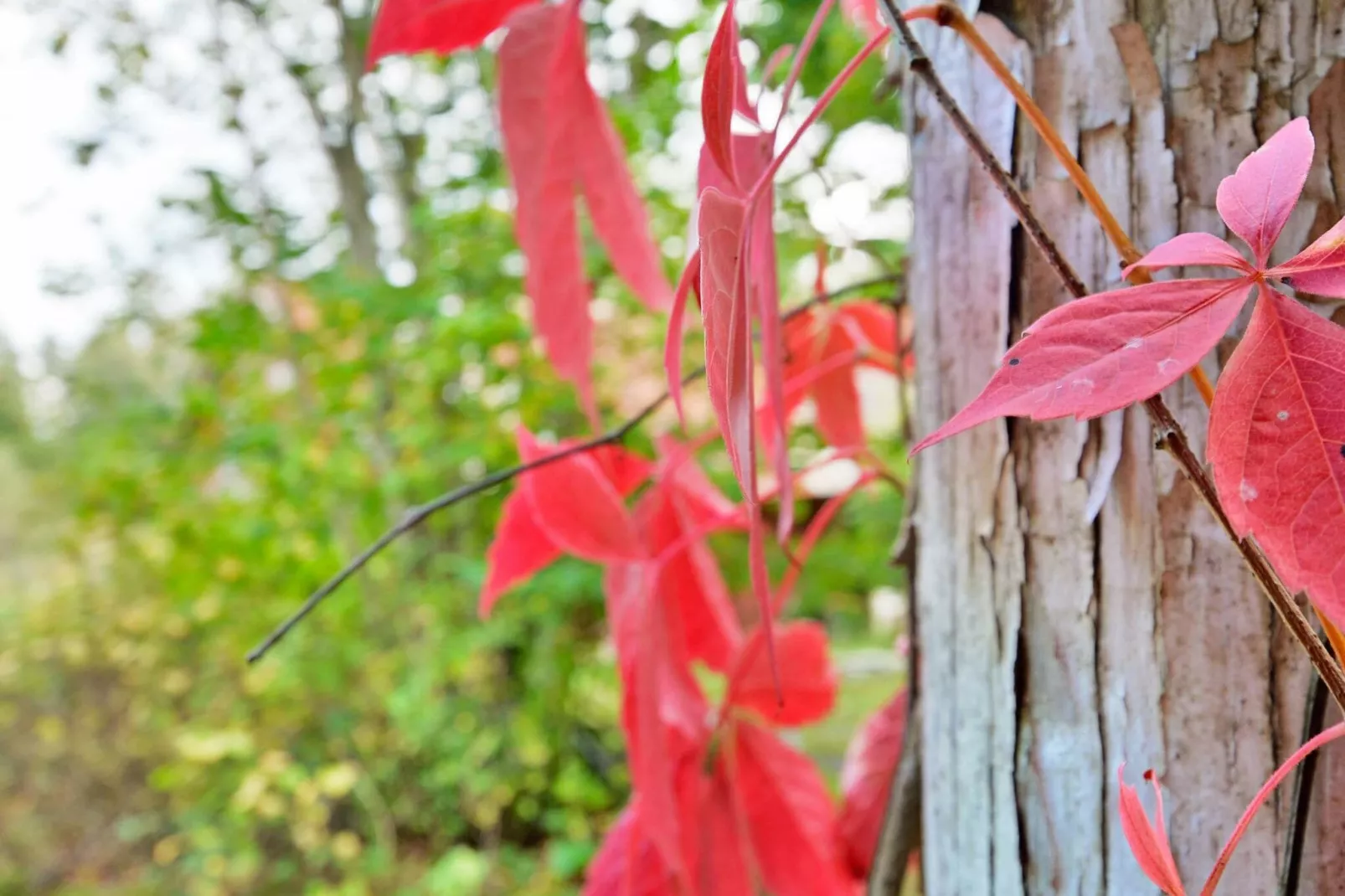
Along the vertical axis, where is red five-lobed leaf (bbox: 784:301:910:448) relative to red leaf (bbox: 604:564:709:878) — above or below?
above

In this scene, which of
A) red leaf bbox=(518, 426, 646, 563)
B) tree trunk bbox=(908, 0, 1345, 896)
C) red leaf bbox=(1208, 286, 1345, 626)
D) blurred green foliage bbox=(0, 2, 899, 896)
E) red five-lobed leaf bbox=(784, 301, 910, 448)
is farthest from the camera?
blurred green foliage bbox=(0, 2, 899, 896)

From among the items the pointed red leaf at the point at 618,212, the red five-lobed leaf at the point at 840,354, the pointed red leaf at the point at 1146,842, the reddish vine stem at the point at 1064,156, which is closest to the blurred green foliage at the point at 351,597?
the red five-lobed leaf at the point at 840,354

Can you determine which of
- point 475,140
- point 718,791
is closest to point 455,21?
point 718,791

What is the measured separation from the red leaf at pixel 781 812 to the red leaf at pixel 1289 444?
32 centimetres

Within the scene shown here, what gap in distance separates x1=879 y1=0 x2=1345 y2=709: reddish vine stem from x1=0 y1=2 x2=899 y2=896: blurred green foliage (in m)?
1.35

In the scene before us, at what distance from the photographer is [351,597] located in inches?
81.0

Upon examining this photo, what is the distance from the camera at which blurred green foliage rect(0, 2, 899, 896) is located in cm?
179

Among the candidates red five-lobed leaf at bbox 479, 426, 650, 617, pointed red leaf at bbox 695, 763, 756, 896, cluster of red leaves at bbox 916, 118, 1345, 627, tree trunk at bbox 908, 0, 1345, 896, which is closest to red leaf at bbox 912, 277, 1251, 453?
cluster of red leaves at bbox 916, 118, 1345, 627

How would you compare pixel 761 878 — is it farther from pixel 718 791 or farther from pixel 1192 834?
pixel 1192 834

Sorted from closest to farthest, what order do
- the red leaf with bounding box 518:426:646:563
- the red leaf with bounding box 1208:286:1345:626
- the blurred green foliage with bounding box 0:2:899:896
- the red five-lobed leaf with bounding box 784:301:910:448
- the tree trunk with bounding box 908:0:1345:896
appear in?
the red leaf with bounding box 1208:286:1345:626
the tree trunk with bounding box 908:0:1345:896
the red leaf with bounding box 518:426:646:563
the red five-lobed leaf with bounding box 784:301:910:448
the blurred green foliage with bounding box 0:2:899:896

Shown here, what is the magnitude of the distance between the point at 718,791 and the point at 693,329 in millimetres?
1064

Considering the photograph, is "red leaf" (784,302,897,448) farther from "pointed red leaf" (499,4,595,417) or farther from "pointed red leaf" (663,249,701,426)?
"pointed red leaf" (663,249,701,426)

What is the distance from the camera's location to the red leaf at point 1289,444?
0.15m

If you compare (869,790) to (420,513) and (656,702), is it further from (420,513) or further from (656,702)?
(420,513)
